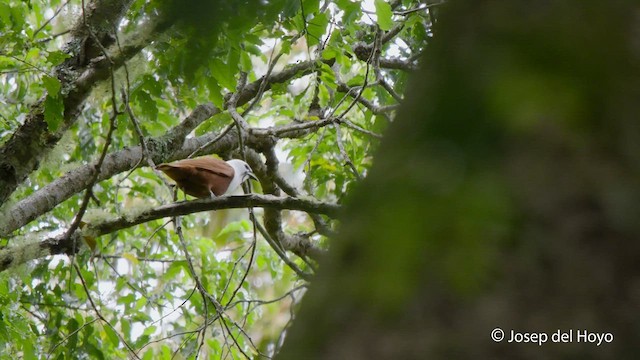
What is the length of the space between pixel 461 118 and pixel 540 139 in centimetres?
8

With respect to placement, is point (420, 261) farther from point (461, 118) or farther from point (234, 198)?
point (234, 198)

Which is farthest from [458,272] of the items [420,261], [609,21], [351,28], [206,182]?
[206,182]

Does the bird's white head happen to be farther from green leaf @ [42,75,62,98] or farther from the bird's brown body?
green leaf @ [42,75,62,98]

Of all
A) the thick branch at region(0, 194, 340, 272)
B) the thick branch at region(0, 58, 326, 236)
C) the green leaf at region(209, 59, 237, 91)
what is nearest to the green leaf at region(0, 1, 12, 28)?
the thick branch at region(0, 58, 326, 236)

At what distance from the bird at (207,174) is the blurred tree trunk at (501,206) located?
10.3 ft

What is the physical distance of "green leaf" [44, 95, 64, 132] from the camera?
294 cm

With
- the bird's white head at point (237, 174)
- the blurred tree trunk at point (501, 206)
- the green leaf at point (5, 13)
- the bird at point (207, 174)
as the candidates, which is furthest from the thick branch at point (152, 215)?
the blurred tree trunk at point (501, 206)

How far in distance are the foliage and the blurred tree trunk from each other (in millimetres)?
1384

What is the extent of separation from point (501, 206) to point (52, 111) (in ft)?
8.51

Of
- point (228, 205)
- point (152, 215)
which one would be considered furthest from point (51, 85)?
point (228, 205)

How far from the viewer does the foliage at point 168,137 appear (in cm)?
298

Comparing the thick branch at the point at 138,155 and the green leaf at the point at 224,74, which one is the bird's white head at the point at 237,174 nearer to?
the thick branch at the point at 138,155

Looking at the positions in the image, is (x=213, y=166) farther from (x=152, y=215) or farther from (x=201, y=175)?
(x=152, y=215)

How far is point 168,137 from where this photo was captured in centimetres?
396
